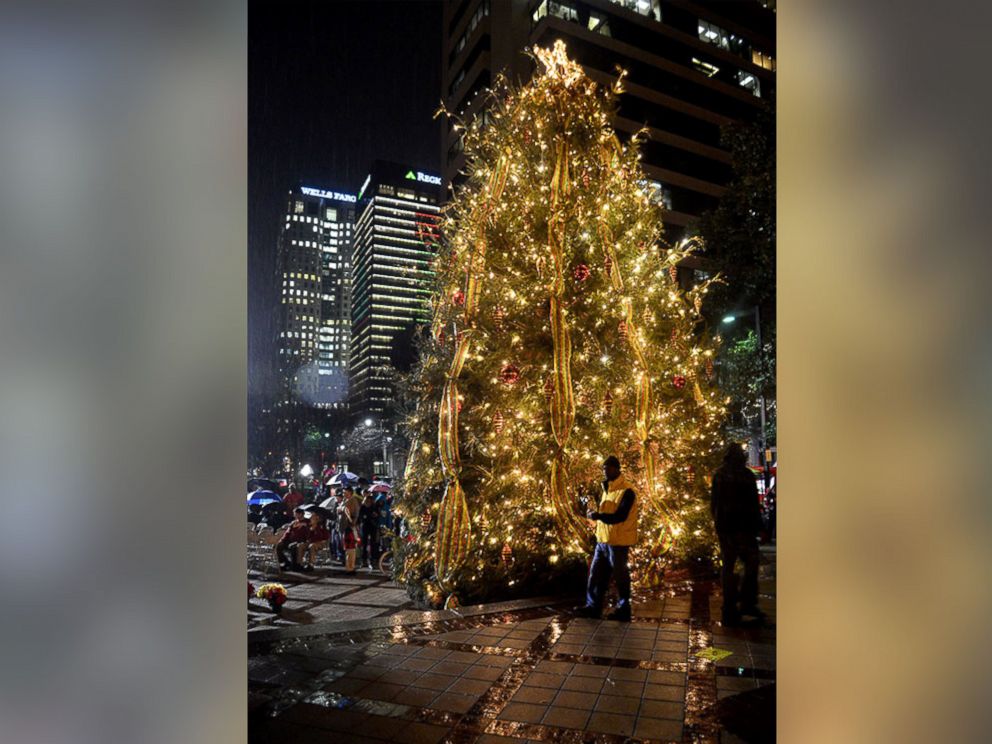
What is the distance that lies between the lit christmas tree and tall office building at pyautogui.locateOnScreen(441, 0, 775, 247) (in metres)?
35.6

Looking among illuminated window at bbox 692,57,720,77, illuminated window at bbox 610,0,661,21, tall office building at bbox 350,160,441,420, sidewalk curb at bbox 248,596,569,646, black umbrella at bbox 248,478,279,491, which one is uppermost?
illuminated window at bbox 610,0,661,21

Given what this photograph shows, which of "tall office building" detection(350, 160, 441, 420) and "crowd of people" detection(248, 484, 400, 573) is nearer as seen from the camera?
"crowd of people" detection(248, 484, 400, 573)

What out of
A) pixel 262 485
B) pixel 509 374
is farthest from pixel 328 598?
pixel 262 485

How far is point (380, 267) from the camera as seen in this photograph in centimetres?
5900

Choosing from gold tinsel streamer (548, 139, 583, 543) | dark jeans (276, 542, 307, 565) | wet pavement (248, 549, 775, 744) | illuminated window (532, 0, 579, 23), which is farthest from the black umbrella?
illuminated window (532, 0, 579, 23)

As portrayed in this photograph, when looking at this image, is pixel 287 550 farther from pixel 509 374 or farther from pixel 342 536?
pixel 509 374

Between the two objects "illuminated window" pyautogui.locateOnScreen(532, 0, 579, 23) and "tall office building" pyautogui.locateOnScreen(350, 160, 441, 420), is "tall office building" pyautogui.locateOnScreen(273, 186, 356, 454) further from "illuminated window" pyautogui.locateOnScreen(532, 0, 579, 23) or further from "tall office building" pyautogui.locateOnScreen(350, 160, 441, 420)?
"illuminated window" pyautogui.locateOnScreen(532, 0, 579, 23)

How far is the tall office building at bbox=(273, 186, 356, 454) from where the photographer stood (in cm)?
7612
